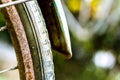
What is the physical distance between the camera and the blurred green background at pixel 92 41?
2949mm

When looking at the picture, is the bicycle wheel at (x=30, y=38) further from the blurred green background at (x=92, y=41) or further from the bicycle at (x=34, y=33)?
the blurred green background at (x=92, y=41)

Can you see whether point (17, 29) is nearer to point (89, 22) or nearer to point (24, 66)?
point (24, 66)

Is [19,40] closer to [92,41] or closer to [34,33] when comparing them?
[34,33]

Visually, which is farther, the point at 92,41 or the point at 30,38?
the point at 92,41

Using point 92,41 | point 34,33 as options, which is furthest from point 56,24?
point 92,41

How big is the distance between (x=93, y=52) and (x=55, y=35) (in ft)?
6.64

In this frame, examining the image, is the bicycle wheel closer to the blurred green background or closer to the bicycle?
the bicycle

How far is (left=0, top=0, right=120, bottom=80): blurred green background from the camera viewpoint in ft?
9.68

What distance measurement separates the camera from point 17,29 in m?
1.04

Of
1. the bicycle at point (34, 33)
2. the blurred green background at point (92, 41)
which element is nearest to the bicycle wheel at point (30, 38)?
the bicycle at point (34, 33)

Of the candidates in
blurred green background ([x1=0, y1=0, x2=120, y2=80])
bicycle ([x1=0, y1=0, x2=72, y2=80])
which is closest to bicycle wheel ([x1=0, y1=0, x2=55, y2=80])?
bicycle ([x1=0, y1=0, x2=72, y2=80])

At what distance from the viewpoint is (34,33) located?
1050 mm

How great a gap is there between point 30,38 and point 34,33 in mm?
15

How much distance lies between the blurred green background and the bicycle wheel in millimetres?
1823
